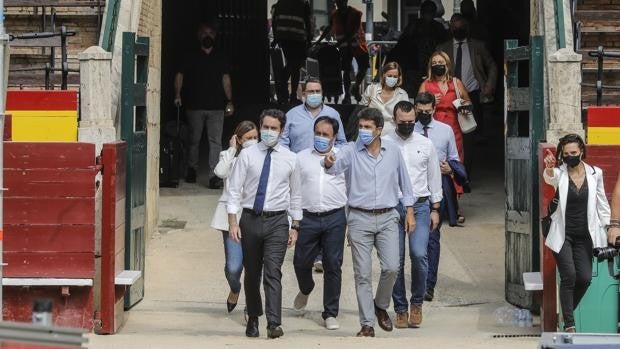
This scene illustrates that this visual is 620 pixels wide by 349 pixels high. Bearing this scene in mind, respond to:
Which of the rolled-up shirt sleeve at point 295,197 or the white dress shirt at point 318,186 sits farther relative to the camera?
the white dress shirt at point 318,186

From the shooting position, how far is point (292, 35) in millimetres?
22062

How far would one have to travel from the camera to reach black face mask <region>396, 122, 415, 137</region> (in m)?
12.2

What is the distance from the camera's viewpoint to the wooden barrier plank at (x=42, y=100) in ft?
40.1

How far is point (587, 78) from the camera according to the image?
15.7 m

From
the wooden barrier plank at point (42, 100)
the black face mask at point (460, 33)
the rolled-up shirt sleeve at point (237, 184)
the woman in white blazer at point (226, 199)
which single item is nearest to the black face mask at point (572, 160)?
the rolled-up shirt sleeve at point (237, 184)

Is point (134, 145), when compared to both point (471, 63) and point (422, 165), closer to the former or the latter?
point (422, 165)

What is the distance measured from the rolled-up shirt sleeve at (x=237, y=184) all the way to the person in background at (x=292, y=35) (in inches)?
414

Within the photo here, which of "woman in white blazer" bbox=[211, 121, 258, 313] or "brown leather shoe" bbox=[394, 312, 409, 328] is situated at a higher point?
"woman in white blazer" bbox=[211, 121, 258, 313]

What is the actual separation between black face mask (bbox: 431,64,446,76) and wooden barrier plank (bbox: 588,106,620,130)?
3.17m

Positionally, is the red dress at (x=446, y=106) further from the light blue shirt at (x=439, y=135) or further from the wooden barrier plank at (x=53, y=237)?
the wooden barrier plank at (x=53, y=237)

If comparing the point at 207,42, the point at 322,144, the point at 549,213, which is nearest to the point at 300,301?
the point at 322,144

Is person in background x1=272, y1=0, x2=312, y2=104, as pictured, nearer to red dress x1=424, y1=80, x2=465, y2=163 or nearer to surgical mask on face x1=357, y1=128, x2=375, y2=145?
red dress x1=424, y1=80, x2=465, y2=163

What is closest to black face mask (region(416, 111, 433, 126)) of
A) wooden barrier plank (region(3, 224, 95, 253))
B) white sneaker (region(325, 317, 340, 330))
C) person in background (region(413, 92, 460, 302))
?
person in background (region(413, 92, 460, 302))

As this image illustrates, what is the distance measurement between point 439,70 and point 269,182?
4.11m
